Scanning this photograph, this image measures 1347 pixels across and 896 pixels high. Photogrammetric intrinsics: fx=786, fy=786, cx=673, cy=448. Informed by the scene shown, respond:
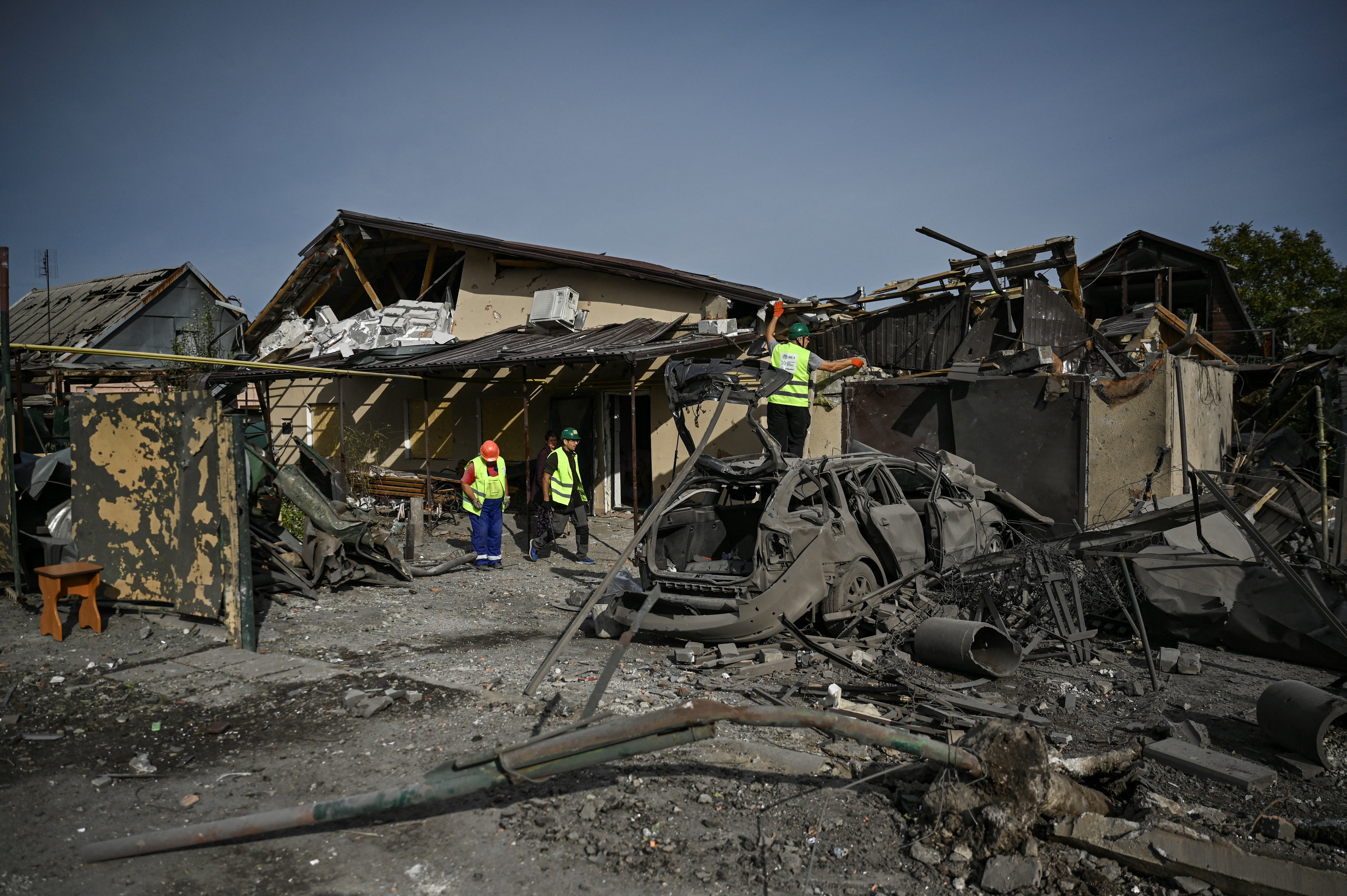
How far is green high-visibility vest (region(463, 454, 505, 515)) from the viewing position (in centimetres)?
996

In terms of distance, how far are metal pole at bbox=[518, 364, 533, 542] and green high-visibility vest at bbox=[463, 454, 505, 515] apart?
161cm

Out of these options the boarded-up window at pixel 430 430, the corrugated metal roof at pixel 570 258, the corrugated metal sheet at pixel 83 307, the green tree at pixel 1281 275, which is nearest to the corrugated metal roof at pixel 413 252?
the corrugated metal roof at pixel 570 258

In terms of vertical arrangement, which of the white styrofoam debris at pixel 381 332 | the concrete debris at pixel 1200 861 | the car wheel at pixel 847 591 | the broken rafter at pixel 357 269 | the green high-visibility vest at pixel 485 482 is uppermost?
the broken rafter at pixel 357 269

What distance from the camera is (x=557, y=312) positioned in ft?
46.2

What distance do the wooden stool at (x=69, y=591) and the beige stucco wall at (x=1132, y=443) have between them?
11101 millimetres

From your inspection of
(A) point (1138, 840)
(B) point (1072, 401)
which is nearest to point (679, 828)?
(A) point (1138, 840)

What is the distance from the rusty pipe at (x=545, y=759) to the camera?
296 cm

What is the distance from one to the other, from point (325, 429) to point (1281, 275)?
30157mm

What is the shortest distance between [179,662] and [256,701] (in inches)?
47.7

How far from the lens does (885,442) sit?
1228 centimetres

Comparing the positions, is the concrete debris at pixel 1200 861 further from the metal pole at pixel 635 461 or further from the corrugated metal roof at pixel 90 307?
the corrugated metal roof at pixel 90 307

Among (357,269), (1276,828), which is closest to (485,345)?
(357,269)

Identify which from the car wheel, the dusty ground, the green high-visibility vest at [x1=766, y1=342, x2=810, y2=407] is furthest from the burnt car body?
the green high-visibility vest at [x1=766, y1=342, x2=810, y2=407]

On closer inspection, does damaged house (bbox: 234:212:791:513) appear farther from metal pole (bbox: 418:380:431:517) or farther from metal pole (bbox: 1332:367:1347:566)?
metal pole (bbox: 1332:367:1347:566)
